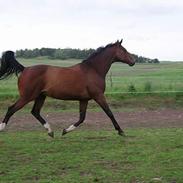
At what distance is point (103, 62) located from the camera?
11.9 metres

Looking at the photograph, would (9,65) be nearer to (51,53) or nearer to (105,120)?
(105,120)

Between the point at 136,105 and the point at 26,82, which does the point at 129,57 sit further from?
the point at 136,105

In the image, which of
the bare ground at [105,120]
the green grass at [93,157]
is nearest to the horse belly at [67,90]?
the green grass at [93,157]

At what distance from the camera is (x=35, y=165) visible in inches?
312

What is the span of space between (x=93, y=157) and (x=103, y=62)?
374cm

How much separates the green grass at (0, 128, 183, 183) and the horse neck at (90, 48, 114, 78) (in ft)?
4.99

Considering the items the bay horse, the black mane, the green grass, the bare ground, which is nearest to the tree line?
the bare ground

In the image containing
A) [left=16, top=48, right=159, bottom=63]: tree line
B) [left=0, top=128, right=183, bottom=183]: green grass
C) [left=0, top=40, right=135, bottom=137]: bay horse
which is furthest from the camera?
[left=16, top=48, right=159, bottom=63]: tree line

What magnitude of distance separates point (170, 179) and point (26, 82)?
519 cm

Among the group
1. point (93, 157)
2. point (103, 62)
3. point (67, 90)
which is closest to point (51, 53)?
point (103, 62)

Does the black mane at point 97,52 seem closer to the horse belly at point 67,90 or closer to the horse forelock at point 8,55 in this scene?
the horse belly at point 67,90

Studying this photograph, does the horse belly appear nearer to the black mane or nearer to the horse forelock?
the black mane

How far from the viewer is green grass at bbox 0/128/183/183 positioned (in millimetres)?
7043

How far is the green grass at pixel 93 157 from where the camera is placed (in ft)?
23.1
